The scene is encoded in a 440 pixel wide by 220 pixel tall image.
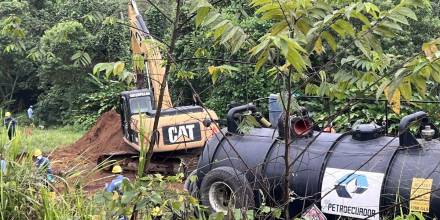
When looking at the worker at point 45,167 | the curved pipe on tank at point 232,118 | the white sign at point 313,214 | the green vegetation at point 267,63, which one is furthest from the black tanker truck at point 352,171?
the worker at point 45,167

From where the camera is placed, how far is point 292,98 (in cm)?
344

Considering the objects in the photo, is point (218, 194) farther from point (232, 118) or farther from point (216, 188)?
point (232, 118)

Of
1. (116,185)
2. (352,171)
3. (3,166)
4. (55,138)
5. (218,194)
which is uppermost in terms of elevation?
(3,166)

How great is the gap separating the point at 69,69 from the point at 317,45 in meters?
26.9

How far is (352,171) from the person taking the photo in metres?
6.08

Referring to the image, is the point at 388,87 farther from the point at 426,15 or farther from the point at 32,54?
the point at 426,15

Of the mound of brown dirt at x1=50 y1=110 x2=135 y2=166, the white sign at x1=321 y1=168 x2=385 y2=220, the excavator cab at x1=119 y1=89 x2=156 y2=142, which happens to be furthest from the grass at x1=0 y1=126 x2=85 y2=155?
the white sign at x1=321 y1=168 x2=385 y2=220

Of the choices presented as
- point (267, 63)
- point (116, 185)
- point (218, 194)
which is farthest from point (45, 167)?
point (218, 194)

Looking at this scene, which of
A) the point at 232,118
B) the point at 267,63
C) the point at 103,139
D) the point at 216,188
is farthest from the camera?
the point at 103,139

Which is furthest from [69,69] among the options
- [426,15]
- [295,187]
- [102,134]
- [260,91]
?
[295,187]

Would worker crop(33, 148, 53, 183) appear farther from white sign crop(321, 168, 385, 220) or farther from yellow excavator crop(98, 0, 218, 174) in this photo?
yellow excavator crop(98, 0, 218, 174)

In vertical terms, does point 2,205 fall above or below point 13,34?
below

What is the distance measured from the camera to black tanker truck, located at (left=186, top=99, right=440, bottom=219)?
5633mm

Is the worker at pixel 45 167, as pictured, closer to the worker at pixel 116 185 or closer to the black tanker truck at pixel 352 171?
the worker at pixel 116 185
